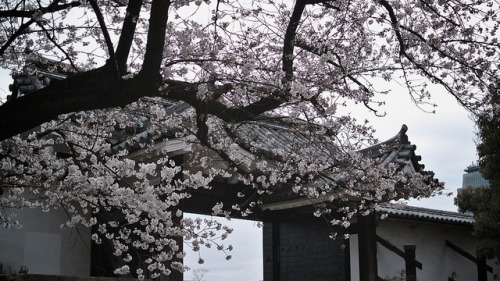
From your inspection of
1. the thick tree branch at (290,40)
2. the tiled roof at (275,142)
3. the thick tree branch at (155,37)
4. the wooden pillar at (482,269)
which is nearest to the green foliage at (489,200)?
the wooden pillar at (482,269)

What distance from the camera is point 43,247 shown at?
292 inches

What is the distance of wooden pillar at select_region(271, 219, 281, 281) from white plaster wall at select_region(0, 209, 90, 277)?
10.7ft

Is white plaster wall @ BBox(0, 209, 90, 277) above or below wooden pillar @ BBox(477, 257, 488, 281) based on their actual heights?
above

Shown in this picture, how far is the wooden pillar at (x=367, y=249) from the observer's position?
852 cm

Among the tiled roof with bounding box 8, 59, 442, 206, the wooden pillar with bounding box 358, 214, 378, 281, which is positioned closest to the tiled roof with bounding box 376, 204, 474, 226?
the wooden pillar with bounding box 358, 214, 378, 281

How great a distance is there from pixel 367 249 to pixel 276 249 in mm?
1785

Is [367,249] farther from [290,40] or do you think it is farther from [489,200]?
[290,40]

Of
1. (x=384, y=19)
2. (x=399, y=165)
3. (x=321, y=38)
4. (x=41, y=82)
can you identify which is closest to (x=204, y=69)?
(x=321, y=38)

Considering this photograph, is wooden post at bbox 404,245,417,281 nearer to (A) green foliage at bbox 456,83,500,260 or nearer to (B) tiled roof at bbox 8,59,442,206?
(B) tiled roof at bbox 8,59,442,206

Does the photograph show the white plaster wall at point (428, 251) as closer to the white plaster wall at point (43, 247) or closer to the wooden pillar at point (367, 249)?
the wooden pillar at point (367, 249)

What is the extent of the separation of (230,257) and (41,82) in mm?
3202

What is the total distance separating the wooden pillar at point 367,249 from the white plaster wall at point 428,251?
21.3 inches

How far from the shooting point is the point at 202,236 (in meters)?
5.16

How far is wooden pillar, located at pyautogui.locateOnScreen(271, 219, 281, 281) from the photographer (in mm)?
9672
